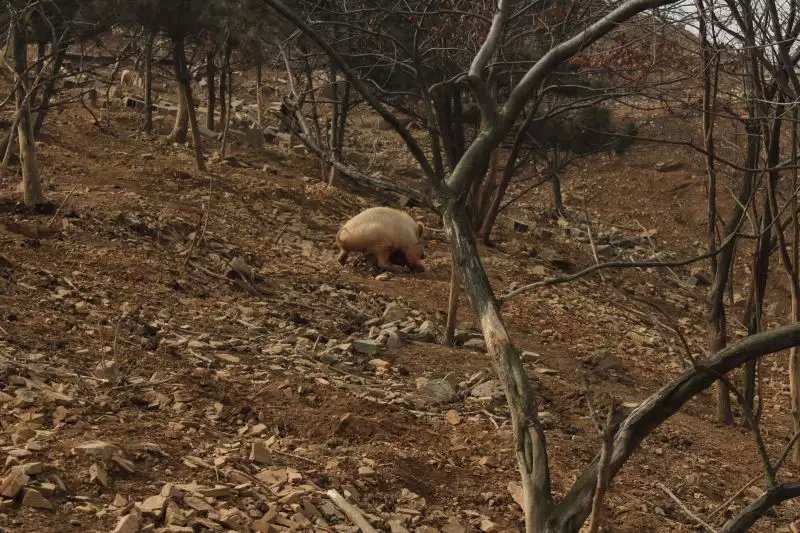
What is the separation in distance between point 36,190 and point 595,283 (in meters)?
7.27

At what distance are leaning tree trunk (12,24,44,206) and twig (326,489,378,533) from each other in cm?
535

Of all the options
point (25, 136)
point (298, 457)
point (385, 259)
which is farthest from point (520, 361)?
point (385, 259)

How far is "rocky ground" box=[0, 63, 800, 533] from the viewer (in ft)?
14.2

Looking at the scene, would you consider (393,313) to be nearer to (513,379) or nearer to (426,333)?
(426,333)

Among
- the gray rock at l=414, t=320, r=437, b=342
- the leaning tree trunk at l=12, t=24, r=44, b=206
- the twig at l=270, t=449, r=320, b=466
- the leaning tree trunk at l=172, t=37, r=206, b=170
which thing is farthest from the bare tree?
the leaning tree trunk at l=172, t=37, r=206, b=170

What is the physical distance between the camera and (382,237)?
10953 millimetres

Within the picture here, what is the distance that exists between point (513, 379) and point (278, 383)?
279 cm

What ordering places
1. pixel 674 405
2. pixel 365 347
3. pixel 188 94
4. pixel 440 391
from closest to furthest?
pixel 674 405
pixel 440 391
pixel 365 347
pixel 188 94

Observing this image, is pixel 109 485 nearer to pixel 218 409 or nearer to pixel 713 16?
pixel 218 409

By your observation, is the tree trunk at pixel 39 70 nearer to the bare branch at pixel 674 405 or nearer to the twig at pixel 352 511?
the twig at pixel 352 511

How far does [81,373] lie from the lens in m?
5.52

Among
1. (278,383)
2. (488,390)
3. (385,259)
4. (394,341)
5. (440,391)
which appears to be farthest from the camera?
(385,259)

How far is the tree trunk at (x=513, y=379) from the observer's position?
3441mm

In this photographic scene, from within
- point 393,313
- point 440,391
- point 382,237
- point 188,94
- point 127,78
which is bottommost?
point 393,313
